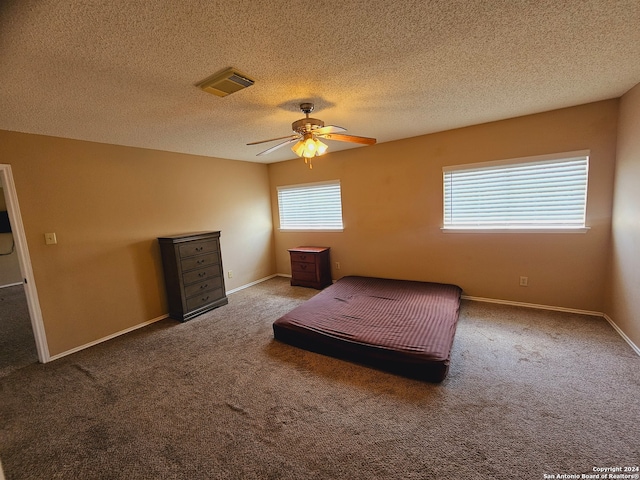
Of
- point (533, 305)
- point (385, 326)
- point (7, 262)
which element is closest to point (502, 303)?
point (533, 305)

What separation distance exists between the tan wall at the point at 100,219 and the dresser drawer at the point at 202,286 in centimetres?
46

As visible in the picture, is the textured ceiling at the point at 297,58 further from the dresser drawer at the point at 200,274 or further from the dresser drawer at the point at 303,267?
the dresser drawer at the point at 303,267

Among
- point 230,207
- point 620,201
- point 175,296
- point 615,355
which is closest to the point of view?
point 615,355

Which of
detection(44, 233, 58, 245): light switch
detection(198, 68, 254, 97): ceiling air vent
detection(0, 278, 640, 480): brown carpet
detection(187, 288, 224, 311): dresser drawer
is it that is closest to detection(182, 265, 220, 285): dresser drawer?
detection(187, 288, 224, 311): dresser drawer

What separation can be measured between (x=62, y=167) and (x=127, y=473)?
9.92ft

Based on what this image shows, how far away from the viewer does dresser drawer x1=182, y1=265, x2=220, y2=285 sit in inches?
140

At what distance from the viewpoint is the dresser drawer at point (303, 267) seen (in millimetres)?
4605

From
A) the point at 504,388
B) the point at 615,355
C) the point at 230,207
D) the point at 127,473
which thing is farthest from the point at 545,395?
the point at 230,207

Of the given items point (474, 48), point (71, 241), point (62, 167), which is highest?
point (474, 48)

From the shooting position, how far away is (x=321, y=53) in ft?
5.28

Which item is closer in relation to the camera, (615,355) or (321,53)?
(321,53)

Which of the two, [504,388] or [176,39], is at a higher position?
[176,39]

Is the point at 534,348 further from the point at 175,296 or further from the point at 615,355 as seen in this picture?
the point at 175,296

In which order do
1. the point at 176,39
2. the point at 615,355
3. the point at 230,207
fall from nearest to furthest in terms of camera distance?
the point at 176,39, the point at 615,355, the point at 230,207
